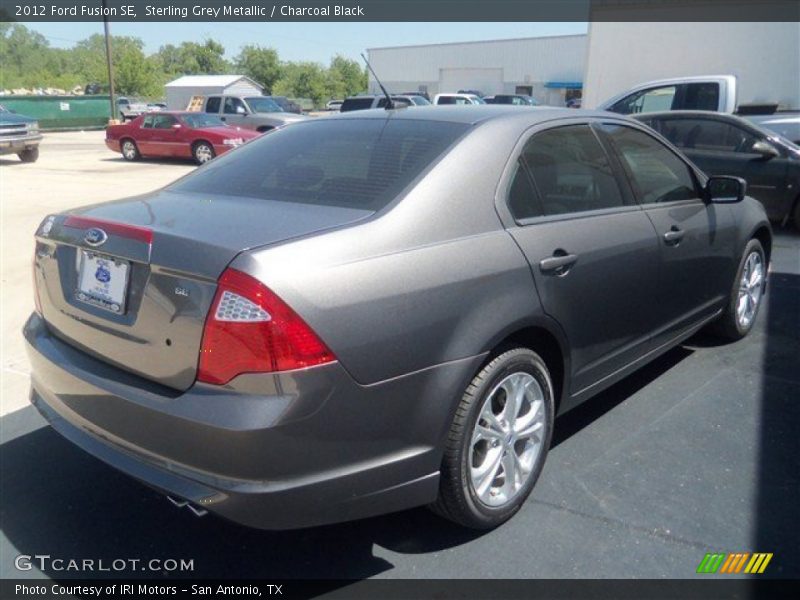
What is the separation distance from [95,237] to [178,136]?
17735 millimetres

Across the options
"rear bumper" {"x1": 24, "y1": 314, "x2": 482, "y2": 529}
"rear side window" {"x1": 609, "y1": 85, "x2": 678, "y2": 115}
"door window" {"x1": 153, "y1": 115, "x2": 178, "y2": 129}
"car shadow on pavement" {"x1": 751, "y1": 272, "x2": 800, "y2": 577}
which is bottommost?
"car shadow on pavement" {"x1": 751, "y1": 272, "x2": 800, "y2": 577}

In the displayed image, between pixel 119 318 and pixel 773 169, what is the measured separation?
7.89 meters

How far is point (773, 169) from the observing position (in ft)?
26.6

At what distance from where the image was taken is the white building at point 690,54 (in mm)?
14758

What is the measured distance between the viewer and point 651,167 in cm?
389

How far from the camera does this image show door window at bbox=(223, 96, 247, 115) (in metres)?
20.6

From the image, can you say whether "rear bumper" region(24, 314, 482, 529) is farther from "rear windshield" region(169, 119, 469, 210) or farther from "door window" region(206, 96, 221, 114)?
"door window" region(206, 96, 221, 114)

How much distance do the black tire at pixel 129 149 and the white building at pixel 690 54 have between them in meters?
12.5

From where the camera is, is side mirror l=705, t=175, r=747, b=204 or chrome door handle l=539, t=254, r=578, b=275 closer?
chrome door handle l=539, t=254, r=578, b=275

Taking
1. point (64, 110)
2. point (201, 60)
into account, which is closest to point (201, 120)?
point (64, 110)

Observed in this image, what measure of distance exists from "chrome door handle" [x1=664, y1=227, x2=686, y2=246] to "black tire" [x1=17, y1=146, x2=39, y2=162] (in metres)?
18.7

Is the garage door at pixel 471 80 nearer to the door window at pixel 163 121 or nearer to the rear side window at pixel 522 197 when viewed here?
the door window at pixel 163 121

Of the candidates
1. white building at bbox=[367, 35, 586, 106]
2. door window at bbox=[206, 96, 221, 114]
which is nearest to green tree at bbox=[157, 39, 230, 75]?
white building at bbox=[367, 35, 586, 106]

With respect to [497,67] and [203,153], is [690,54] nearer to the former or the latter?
[203,153]
